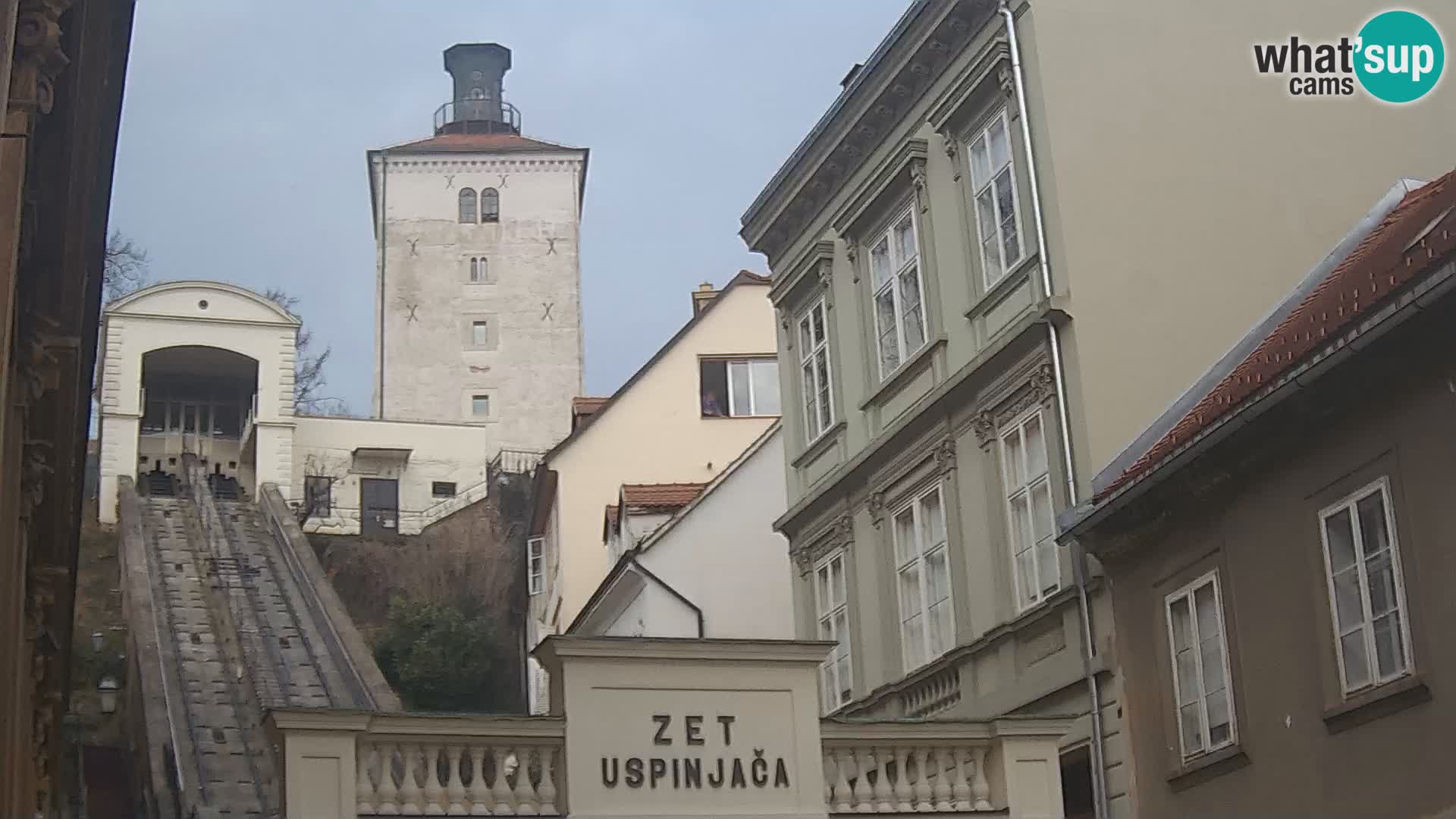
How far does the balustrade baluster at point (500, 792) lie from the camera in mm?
14336

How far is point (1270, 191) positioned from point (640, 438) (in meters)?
21.7

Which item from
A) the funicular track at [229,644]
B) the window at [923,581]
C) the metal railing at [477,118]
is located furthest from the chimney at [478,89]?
the window at [923,581]

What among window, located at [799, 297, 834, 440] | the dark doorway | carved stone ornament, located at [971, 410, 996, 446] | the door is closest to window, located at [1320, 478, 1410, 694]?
the dark doorway

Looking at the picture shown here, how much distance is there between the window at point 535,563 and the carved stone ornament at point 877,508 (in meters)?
22.3

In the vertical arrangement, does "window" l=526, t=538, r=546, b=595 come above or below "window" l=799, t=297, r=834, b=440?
above

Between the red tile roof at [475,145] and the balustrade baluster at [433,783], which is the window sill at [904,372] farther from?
the red tile roof at [475,145]

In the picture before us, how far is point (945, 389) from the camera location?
69.1 ft

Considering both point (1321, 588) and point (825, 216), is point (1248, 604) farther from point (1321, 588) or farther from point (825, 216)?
point (825, 216)

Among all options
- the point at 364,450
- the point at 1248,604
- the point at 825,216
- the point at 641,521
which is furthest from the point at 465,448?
the point at 1248,604

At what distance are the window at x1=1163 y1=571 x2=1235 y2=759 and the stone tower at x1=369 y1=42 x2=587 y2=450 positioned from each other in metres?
59.6

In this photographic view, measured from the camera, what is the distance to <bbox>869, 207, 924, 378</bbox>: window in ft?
73.7

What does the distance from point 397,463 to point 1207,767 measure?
48529mm

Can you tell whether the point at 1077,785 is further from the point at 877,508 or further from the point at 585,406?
the point at 585,406

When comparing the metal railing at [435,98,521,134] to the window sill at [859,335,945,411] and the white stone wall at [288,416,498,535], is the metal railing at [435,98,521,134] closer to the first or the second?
the white stone wall at [288,416,498,535]
